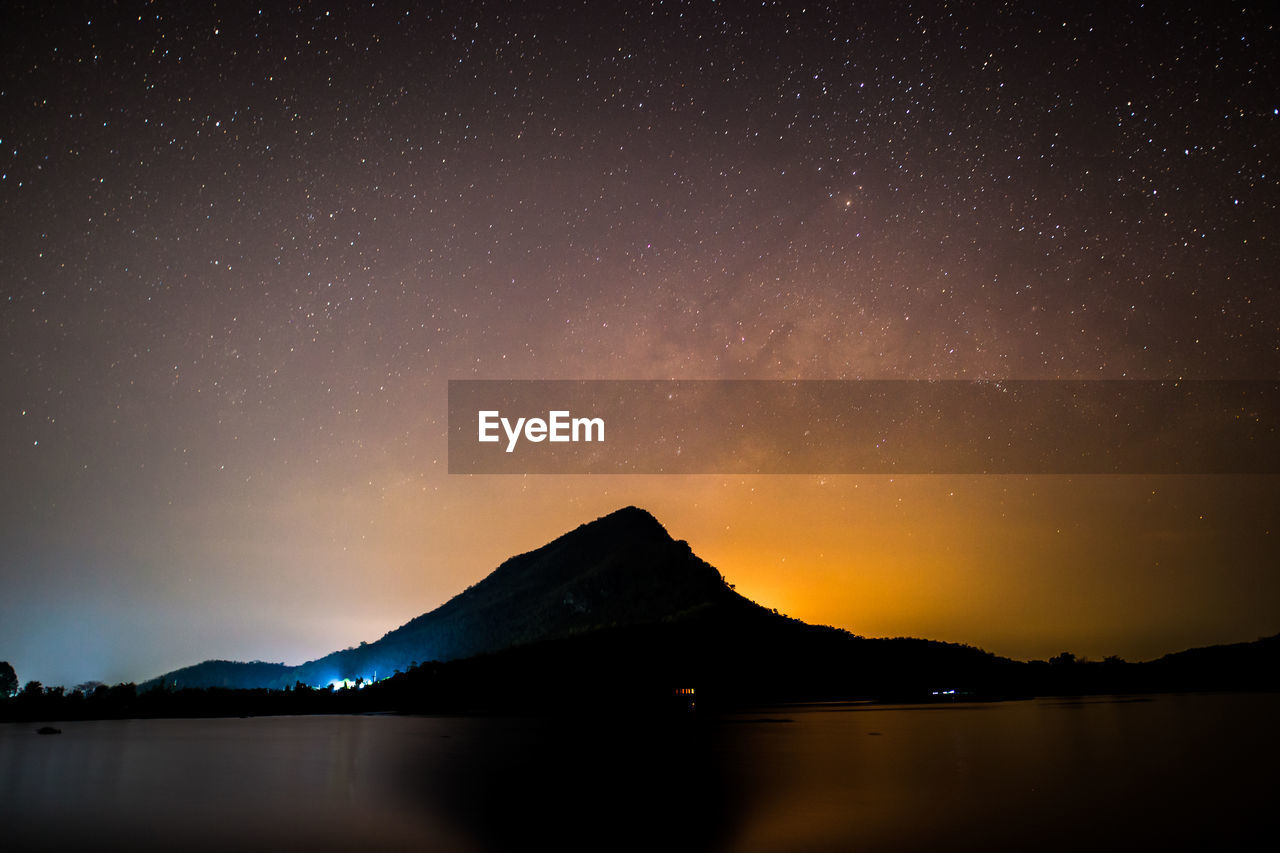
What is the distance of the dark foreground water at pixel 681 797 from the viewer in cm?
1844

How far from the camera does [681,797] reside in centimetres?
2444

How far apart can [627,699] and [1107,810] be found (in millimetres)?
160227

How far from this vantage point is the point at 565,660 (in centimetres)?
19788

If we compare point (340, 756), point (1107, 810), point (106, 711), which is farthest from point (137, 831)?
point (106, 711)

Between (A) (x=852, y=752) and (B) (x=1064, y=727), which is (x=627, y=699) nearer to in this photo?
(B) (x=1064, y=727)

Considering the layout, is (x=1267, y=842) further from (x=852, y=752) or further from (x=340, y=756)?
(x=340, y=756)

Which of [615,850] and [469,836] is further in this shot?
[469,836]

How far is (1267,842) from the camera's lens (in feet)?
54.7

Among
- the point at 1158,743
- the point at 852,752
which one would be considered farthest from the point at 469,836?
the point at 1158,743

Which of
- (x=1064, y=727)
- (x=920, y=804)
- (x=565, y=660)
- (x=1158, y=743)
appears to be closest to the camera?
(x=920, y=804)

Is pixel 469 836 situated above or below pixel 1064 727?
above

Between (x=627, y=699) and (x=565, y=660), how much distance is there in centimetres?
2748

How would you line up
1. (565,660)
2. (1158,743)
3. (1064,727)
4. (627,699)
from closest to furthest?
(1158,743)
(1064,727)
(627,699)
(565,660)

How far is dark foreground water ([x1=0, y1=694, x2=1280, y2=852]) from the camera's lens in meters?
18.4
